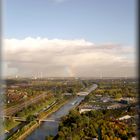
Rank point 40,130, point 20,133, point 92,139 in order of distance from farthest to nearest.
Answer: point 40,130
point 20,133
point 92,139

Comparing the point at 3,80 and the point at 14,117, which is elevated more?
the point at 3,80

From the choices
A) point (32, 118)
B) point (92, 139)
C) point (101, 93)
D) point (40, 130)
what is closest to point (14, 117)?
point (32, 118)

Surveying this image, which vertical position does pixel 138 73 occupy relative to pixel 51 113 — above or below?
above

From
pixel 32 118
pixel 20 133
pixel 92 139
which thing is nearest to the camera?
pixel 92 139

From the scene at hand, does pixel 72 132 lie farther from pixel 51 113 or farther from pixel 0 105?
pixel 0 105

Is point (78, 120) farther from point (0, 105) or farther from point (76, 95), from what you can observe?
point (76, 95)

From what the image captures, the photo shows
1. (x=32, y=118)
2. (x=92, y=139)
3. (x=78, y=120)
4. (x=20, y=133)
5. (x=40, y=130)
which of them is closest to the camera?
(x=92, y=139)

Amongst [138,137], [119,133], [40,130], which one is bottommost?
[40,130]

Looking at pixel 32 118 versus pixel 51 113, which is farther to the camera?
pixel 51 113

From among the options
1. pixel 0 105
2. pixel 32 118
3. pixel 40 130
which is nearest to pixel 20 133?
pixel 40 130
